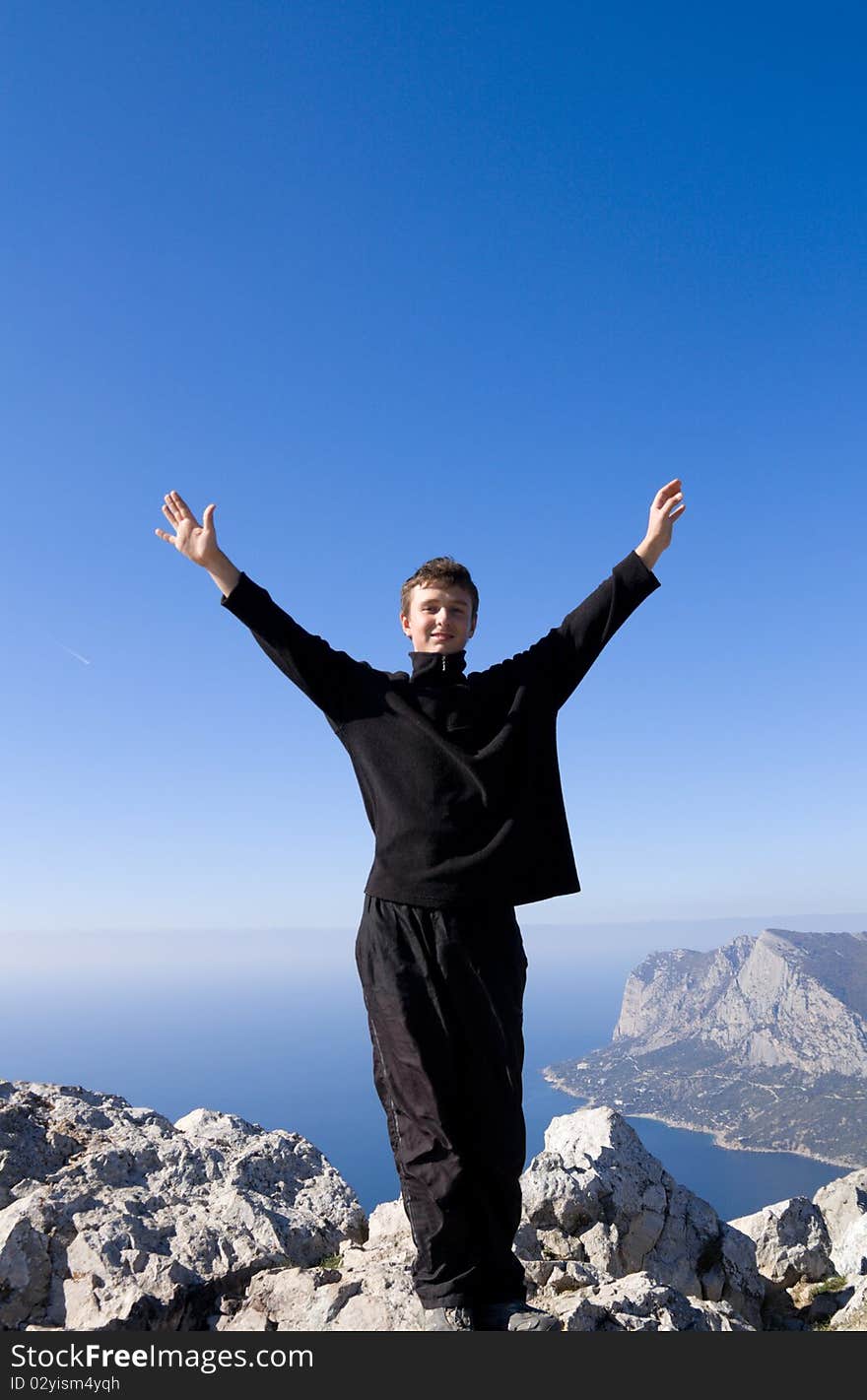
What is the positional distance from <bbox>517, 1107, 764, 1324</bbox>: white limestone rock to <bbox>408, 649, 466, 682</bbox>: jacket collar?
4.04 metres

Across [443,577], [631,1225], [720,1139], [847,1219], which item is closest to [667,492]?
[443,577]

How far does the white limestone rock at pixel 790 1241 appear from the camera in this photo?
6.39 m

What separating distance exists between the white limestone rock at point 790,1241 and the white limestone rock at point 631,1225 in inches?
15.0

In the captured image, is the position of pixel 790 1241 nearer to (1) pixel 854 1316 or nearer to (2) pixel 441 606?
(1) pixel 854 1316

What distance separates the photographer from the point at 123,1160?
17.9 ft

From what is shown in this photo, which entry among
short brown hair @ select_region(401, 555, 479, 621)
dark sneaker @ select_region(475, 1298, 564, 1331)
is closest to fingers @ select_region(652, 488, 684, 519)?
short brown hair @ select_region(401, 555, 479, 621)

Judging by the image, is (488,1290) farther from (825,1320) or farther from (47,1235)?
(825,1320)

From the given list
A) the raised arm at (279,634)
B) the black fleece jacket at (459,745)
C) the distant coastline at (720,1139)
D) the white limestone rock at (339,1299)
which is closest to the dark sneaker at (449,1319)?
the white limestone rock at (339,1299)

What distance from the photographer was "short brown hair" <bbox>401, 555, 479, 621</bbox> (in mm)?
4414

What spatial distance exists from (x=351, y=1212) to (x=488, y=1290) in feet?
6.82

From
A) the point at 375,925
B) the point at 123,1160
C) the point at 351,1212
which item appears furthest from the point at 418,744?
the point at 123,1160

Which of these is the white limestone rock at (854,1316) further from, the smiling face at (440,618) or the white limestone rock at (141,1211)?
the smiling face at (440,618)

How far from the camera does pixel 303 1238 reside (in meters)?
4.90

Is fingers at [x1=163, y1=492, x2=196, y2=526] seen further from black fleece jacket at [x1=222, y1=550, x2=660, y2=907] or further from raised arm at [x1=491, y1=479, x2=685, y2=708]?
raised arm at [x1=491, y1=479, x2=685, y2=708]
